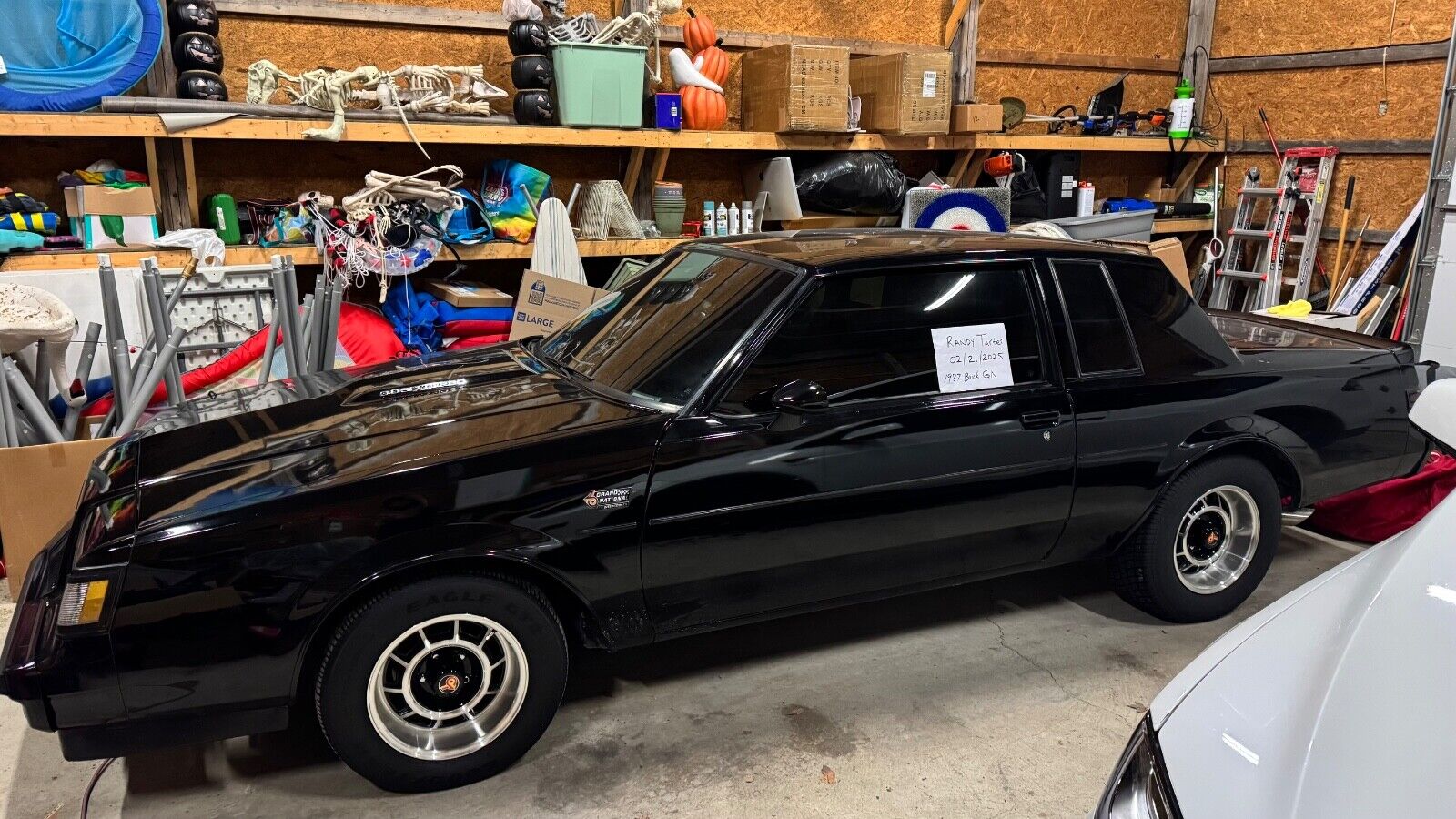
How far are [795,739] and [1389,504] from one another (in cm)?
317

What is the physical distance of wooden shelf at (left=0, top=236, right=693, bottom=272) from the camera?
476 cm

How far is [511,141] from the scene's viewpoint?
561 cm

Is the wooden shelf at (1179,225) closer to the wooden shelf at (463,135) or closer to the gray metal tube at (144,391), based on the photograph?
the wooden shelf at (463,135)

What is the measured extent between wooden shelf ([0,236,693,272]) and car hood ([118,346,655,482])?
80.2 inches

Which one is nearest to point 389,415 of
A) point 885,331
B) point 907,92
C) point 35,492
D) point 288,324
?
point 885,331

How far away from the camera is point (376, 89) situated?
213 inches

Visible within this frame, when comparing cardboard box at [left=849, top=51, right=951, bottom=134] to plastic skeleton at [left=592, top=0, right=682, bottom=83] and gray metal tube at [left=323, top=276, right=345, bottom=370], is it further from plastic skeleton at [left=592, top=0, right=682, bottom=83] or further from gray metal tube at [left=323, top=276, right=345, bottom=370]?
gray metal tube at [left=323, top=276, right=345, bottom=370]

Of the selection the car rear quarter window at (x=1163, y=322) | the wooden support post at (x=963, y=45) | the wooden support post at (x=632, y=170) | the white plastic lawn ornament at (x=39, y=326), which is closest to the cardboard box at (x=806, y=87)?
the wooden support post at (x=632, y=170)

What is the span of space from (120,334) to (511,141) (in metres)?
2.24

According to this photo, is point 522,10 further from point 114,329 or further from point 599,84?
point 114,329

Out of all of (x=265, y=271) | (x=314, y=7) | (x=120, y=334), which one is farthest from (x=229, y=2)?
(x=120, y=334)

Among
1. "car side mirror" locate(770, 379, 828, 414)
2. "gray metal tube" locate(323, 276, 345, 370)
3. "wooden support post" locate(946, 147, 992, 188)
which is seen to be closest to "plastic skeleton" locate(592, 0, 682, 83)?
"gray metal tube" locate(323, 276, 345, 370)

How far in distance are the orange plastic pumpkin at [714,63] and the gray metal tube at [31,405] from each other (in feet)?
13.1

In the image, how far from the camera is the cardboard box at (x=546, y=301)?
5543 mm
